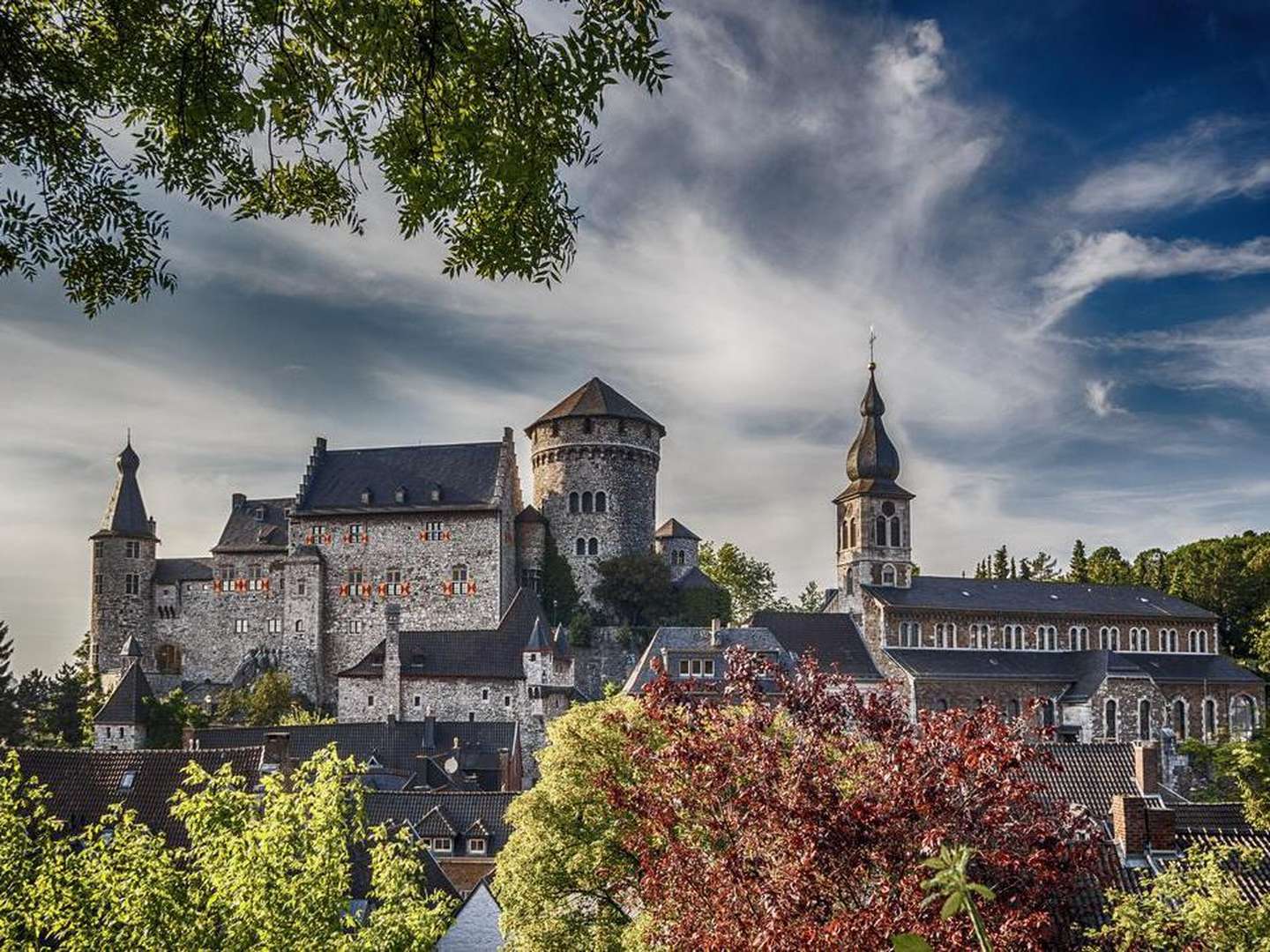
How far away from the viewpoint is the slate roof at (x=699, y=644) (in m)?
57.0

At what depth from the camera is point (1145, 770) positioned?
26.6 meters

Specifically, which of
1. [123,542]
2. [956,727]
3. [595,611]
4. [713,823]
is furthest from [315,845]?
[123,542]

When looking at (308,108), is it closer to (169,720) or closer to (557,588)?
(169,720)

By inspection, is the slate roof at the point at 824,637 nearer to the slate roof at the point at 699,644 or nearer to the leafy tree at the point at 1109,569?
the slate roof at the point at 699,644

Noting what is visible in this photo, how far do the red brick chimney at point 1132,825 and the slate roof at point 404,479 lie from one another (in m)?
51.6

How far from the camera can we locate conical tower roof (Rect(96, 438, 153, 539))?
255 feet

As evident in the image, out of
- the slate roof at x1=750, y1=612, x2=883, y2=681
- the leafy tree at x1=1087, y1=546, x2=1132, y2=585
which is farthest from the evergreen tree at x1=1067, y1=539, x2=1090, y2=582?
the slate roof at x1=750, y1=612, x2=883, y2=681

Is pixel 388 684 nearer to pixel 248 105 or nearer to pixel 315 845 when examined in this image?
pixel 315 845

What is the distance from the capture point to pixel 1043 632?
226ft

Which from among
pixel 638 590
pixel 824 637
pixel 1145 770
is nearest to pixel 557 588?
pixel 638 590

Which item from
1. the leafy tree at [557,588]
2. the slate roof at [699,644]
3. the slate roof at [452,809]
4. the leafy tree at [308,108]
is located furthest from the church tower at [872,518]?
the leafy tree at [308,108]

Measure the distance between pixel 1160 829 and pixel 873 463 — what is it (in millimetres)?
51819

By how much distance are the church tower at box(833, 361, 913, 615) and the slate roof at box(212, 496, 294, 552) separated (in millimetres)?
32574

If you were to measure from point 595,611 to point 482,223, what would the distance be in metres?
64.1
